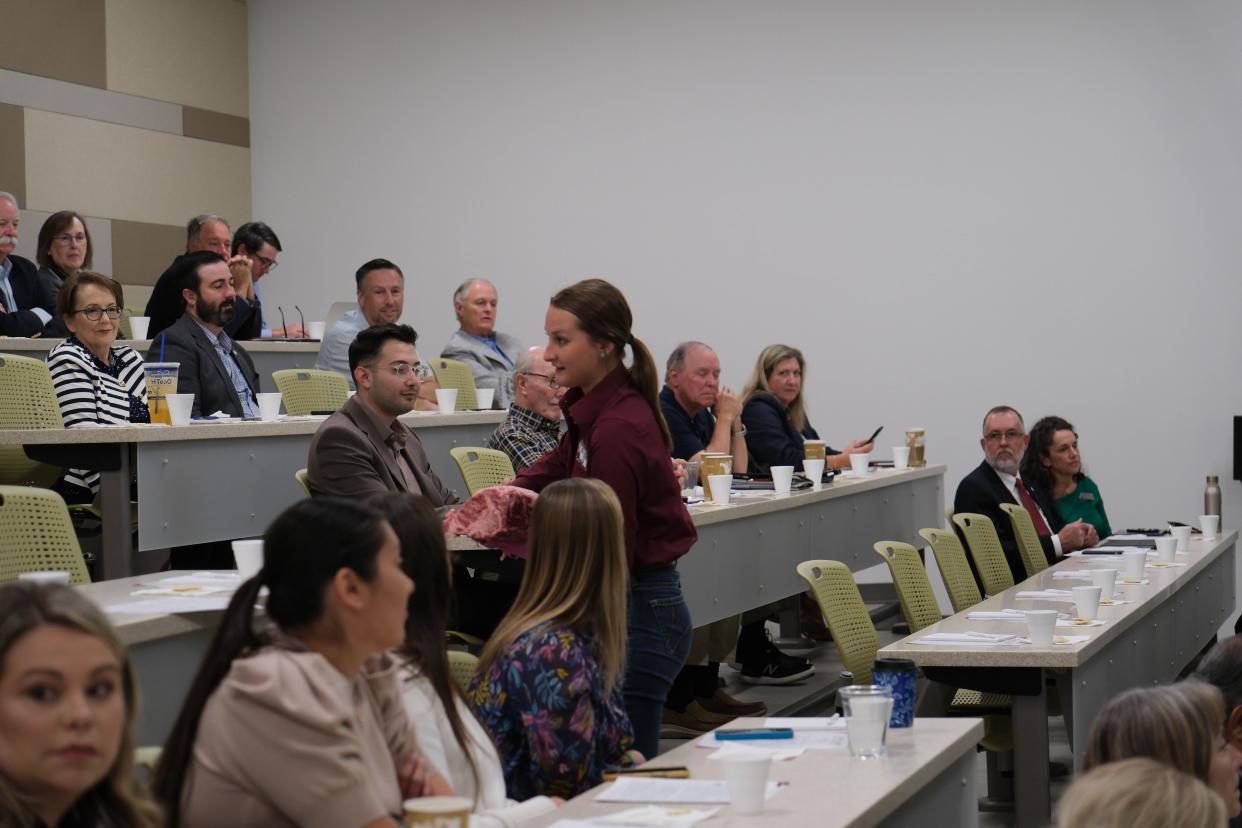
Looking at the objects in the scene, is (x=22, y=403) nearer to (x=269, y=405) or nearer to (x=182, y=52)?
(x=269, y=405)

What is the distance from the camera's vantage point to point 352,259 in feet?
32.9

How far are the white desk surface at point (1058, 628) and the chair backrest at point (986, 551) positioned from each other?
10.5 inches

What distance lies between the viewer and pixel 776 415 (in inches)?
266

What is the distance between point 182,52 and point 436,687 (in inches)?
324

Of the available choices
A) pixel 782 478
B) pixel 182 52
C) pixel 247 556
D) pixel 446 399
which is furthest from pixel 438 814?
pixel 182 52

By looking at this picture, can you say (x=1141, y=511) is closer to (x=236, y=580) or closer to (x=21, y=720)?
(x=236, y=580)

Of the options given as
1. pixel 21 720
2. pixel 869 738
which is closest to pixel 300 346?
pixel 869 738

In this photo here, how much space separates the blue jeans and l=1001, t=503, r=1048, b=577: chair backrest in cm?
307

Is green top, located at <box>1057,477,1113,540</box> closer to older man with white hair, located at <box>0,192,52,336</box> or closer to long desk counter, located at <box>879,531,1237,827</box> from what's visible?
long desk counter, located at <box>879,531,1237,827</box>

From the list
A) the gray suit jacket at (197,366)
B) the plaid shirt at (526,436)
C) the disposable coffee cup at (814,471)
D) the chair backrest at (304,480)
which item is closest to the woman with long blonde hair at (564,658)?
the chair backrest at (304,480)

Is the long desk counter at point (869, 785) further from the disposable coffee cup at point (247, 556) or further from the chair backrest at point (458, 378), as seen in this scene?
the chair backrest at point (458, 378)

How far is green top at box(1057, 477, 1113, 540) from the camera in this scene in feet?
22.0

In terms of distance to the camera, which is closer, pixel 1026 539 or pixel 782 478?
pixel 782 478

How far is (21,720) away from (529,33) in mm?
8579
